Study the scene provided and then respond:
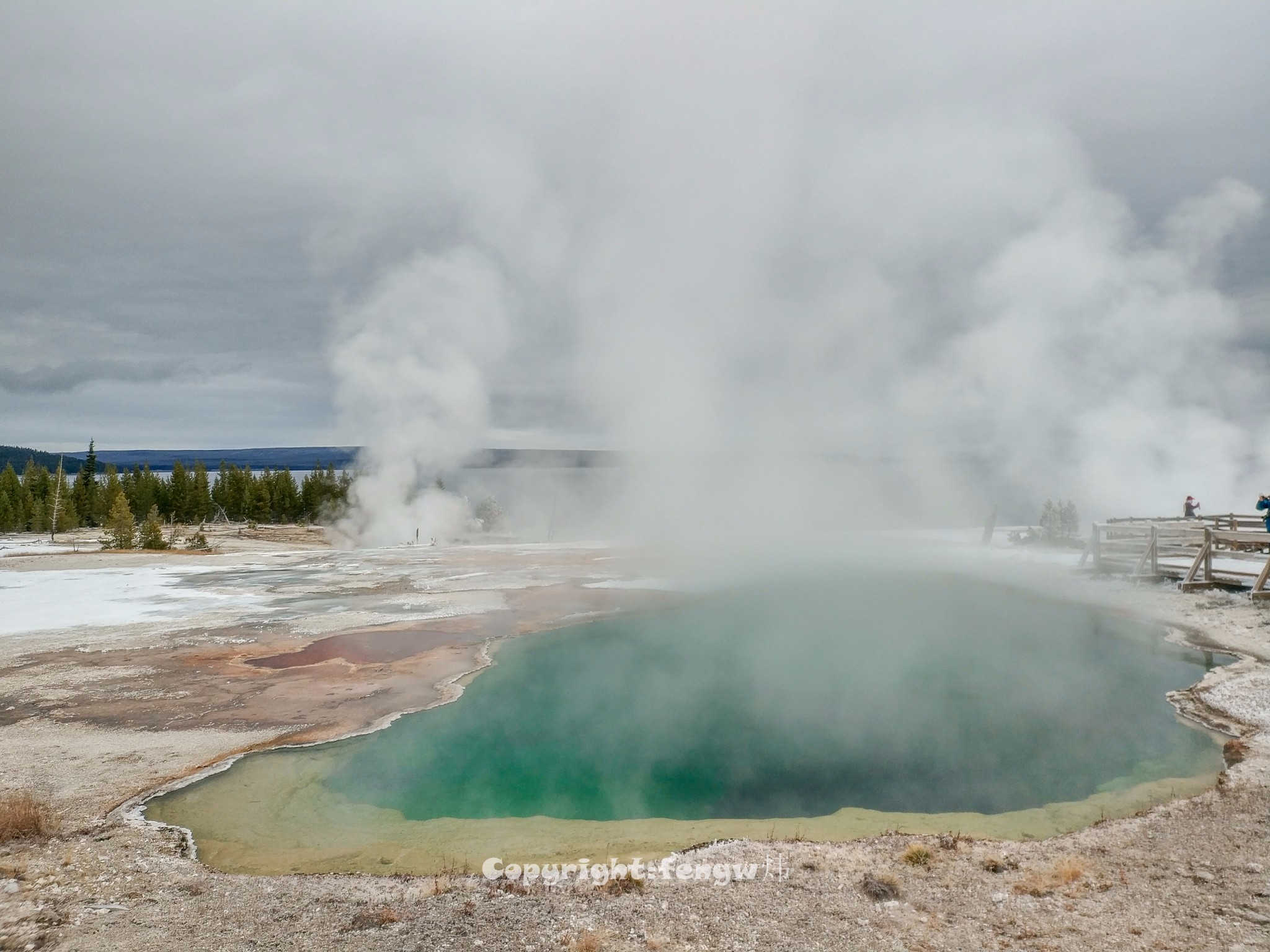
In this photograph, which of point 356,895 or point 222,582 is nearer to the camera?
point 356,895

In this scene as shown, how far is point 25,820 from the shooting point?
784 cm

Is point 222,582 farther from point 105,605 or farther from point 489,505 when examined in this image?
point 489,505

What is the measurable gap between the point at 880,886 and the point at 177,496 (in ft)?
290

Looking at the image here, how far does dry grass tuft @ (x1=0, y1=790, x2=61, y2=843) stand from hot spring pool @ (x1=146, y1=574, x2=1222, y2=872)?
45.0 inches

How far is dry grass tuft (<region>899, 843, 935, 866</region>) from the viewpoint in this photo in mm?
7496

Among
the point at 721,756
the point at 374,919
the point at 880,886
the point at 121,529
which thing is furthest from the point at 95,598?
the point at 121,529

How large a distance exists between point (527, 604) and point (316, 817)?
14.0 meters

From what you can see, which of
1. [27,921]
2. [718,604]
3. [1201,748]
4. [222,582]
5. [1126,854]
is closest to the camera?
[27,921]

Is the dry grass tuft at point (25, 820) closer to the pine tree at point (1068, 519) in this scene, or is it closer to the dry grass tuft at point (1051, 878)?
the dry grass tuft at point (1051, 878)

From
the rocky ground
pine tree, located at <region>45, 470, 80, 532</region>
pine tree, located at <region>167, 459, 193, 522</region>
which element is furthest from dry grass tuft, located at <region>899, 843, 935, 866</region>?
pine tree, located at <region>167, 459, 193, 522</region>

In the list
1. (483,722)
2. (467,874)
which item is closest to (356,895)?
(467,874)

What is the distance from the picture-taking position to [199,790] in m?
9.77

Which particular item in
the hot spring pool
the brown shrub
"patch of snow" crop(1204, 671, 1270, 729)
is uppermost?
"patch of snow" crop(1204, 671, 1270, 729)

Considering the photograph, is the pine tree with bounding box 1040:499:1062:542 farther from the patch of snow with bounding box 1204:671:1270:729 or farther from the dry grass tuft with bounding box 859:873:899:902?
the dry grass tuft with bounding box 859:873:899:902
